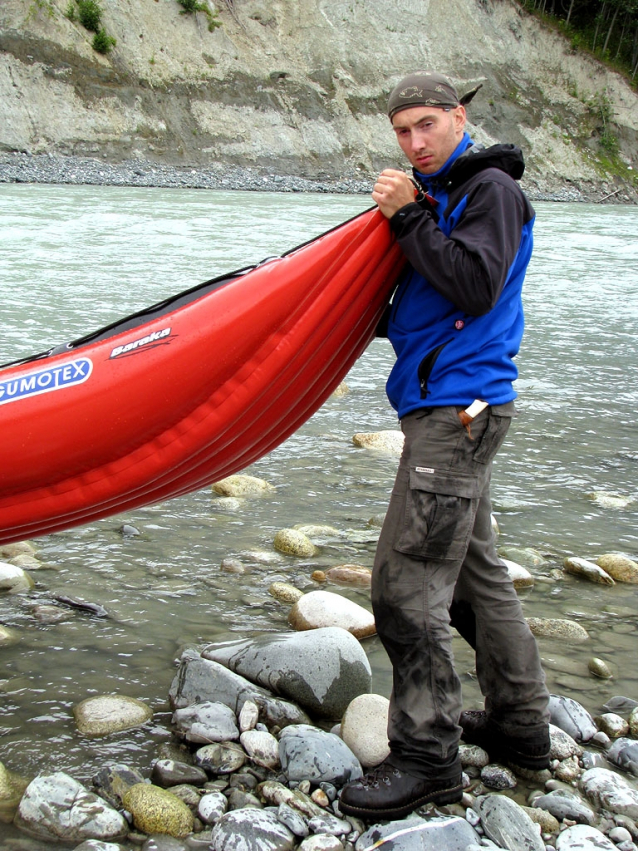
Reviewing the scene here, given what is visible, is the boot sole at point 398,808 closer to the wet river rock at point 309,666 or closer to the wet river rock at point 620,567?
the wet river rock at point 309,666

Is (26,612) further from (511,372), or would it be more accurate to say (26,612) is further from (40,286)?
(40,286)

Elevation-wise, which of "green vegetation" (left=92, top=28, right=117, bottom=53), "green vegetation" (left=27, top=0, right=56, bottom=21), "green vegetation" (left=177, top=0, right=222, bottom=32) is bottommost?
"green vegetation" (left=92, top=28, right=117, bottom=53)

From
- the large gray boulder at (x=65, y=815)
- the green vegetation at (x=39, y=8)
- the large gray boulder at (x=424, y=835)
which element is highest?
the green vegetation at (x=39, y=8)

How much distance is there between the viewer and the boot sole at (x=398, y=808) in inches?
82.3

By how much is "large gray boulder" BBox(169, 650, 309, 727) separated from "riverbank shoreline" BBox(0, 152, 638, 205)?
23.9m

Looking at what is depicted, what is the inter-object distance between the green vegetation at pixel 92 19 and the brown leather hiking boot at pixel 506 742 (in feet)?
112

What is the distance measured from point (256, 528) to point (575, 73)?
153 feet

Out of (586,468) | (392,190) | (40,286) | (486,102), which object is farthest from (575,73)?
(392,190)

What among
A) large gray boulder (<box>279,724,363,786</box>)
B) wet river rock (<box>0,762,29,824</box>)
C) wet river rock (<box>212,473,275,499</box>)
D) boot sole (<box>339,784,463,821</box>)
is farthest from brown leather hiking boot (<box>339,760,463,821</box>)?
wet river rock (<box>212,473,275,499</box>)

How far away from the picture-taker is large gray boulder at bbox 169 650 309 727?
2.52 meters

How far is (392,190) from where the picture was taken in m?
2.13

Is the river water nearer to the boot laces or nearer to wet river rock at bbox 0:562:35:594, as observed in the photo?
wet river rock at bbox 0:562:35:594

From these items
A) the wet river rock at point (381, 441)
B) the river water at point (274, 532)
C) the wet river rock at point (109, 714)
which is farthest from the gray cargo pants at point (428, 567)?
the wet river rock at point (381, 441)

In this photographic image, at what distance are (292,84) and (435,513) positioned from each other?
120 ft
